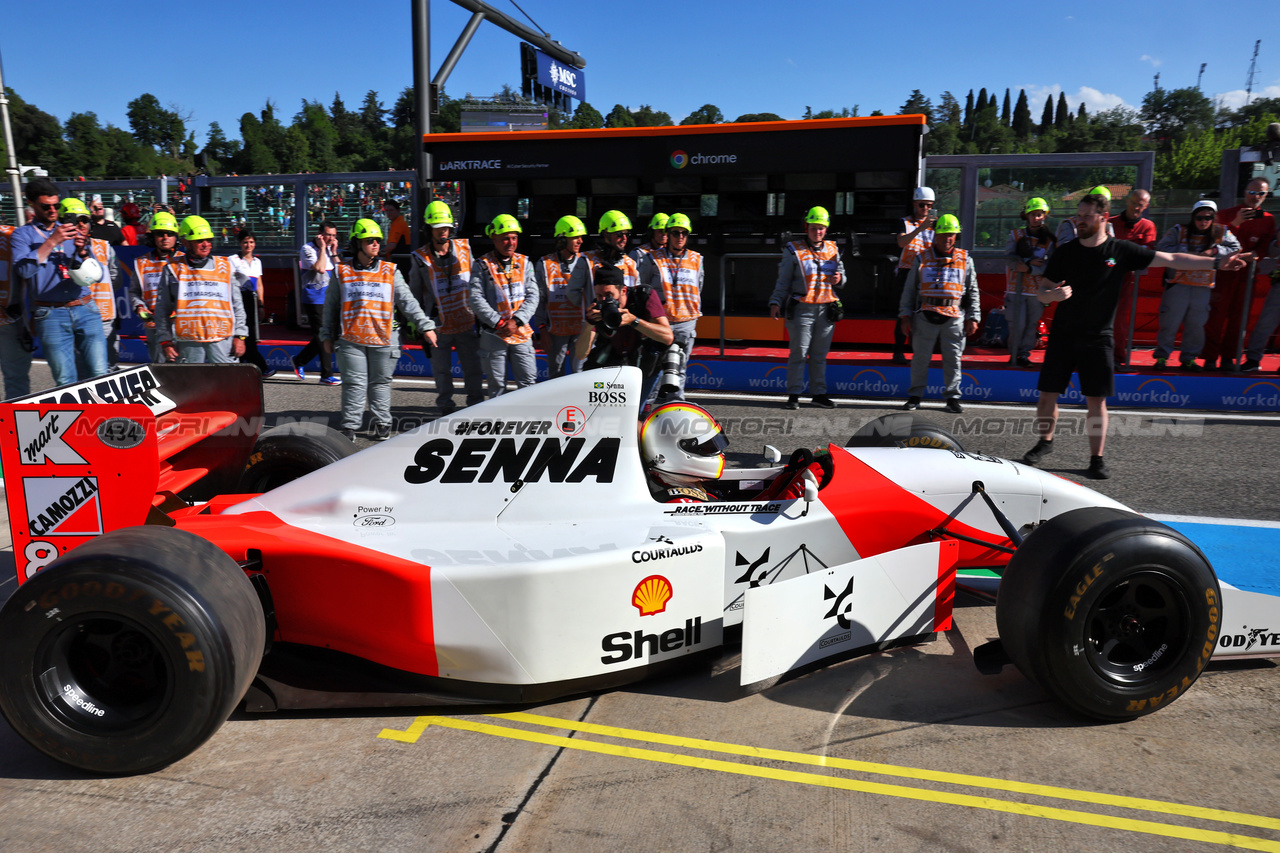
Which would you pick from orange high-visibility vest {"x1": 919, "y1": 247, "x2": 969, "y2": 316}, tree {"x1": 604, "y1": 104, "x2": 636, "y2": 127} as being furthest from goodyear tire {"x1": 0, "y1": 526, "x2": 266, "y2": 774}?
tree {"x1": 604, "y1": 104, "x2": 636, "y2": 127}

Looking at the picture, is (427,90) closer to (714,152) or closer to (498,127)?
(498,127)

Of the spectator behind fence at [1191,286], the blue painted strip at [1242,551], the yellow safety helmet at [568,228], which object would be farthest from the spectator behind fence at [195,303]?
the spectator behind fence at [1191,286]

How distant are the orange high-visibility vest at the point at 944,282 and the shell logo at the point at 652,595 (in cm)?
622

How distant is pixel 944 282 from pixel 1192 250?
11.2 feet

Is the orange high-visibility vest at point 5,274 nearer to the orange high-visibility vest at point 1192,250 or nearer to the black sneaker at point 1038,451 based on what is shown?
the black sneaker at point 1038,451

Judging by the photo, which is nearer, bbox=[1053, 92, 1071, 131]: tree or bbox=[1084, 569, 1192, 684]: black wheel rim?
bbox=[1084, 569, 1192, 684]: black wheel rim

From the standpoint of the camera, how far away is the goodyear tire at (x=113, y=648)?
2.87 m

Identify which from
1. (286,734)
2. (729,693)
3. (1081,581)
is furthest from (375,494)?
(1081,581)

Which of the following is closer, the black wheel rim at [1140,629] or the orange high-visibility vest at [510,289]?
the black wheel rim at [1140,629]

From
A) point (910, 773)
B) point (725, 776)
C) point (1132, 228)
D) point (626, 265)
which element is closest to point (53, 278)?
point (626, 265)

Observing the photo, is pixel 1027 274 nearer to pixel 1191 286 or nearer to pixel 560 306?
pixel 1191 286

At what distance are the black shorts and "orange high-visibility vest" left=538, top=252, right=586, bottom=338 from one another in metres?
4.18

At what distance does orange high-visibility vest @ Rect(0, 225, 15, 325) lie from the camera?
6.77m

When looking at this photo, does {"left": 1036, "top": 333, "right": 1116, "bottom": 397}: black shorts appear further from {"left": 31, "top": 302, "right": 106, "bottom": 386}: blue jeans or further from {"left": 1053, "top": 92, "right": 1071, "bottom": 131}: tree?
{"left": 1053, "top": 92, "right": 1071, "bottom": 131}: tree
